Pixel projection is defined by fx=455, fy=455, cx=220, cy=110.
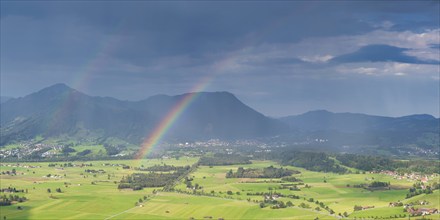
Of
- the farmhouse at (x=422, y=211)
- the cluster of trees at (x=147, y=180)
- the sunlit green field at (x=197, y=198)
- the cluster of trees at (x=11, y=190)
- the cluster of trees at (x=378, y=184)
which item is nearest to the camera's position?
the farmhouse at (x=422, y=211)

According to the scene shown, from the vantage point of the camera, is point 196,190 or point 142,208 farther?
point 196,190

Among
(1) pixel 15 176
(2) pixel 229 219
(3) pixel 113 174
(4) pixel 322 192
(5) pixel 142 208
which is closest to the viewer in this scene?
(2) pixel 229 219

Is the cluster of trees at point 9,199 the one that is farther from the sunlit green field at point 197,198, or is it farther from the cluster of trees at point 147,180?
the cluster of trees at point 147,180

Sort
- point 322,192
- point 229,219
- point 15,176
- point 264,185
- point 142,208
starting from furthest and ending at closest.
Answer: point 15,176, point 264,185, point 322,192, point 142,208, point 229,219

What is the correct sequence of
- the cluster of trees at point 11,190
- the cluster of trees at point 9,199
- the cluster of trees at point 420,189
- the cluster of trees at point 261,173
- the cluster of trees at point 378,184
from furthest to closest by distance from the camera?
the cluster of trees at point 261,173 < the cluster of trees at point 378,184 < the cluster of trees at point 11,190 < the cluster of trees at point 420,189 < the cluster of trees at point 9,199

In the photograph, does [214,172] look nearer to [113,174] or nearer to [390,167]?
[113,174]

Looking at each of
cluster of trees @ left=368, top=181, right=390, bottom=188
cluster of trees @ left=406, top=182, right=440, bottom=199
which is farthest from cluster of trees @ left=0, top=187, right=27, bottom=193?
cluster of trees @ left=406, top=182, right=440, bottom=199

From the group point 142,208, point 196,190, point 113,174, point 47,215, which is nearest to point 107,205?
point 142,208

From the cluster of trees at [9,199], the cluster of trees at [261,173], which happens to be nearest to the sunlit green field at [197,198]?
the cluster of trees at [9,199]
